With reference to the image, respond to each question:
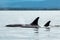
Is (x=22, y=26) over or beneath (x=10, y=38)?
over

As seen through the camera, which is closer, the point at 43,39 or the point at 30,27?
the point at 43,39

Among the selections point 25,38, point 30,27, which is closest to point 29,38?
point 25,38

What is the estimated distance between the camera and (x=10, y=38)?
2898cm

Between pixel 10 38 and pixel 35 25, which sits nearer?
pixel 10 38

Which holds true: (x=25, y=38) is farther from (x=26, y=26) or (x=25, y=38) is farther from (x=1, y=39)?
(x=26, y=26)

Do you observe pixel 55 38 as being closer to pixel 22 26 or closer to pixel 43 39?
pixel 43 39

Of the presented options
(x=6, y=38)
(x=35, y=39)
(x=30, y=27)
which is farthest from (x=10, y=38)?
(x=30, y=27)

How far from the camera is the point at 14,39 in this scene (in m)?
28.1

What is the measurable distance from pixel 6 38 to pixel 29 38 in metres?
2.04

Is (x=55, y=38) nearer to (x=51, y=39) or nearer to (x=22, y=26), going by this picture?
(x=51, y=39)

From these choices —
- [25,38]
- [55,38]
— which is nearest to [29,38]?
[25,38]

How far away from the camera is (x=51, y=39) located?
93.8 ft

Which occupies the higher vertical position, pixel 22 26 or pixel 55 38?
pixel 22 26

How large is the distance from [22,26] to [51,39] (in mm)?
14448
